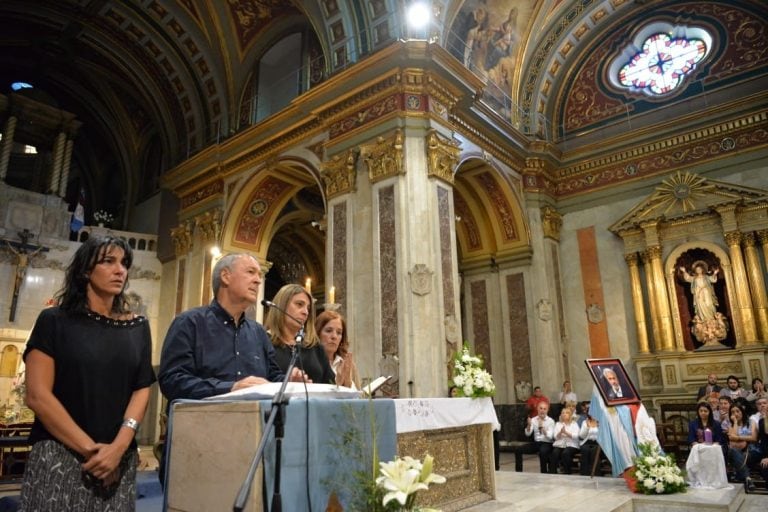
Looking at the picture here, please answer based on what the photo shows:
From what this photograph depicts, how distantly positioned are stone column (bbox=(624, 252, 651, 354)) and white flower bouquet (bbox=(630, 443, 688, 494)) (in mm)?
6930

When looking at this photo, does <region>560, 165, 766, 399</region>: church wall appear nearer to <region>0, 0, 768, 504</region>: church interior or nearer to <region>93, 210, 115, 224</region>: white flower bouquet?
<region>0, 0, 768, 504</region>: church interior

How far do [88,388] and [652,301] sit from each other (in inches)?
470

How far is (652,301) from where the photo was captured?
1176 cm

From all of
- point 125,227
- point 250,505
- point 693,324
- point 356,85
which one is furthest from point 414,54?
point 125,227

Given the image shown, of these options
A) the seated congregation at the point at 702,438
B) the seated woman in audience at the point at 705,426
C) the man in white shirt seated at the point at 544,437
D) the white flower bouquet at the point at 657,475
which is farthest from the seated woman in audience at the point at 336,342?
the seated woman in audience at the point at 705,426

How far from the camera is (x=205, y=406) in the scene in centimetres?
204

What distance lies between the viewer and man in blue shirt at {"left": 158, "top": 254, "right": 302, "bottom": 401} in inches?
88.4

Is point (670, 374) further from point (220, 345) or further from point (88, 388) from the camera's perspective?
point (88, 388)

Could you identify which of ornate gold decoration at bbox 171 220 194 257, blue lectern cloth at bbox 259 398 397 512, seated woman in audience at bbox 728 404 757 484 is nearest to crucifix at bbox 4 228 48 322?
ornate gold decoration at bbox 171 220 194 257

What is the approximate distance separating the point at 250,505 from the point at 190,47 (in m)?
13.9

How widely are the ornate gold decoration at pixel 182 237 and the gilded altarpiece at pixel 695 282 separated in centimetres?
1031

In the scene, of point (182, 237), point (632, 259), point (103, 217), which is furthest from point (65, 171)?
point (632, 259)

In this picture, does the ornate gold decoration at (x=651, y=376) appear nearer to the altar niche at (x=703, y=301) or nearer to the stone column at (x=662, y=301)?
the stone column at (x=662, y=301)

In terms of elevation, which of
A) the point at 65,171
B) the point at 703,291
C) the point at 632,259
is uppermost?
the point at 65,171
